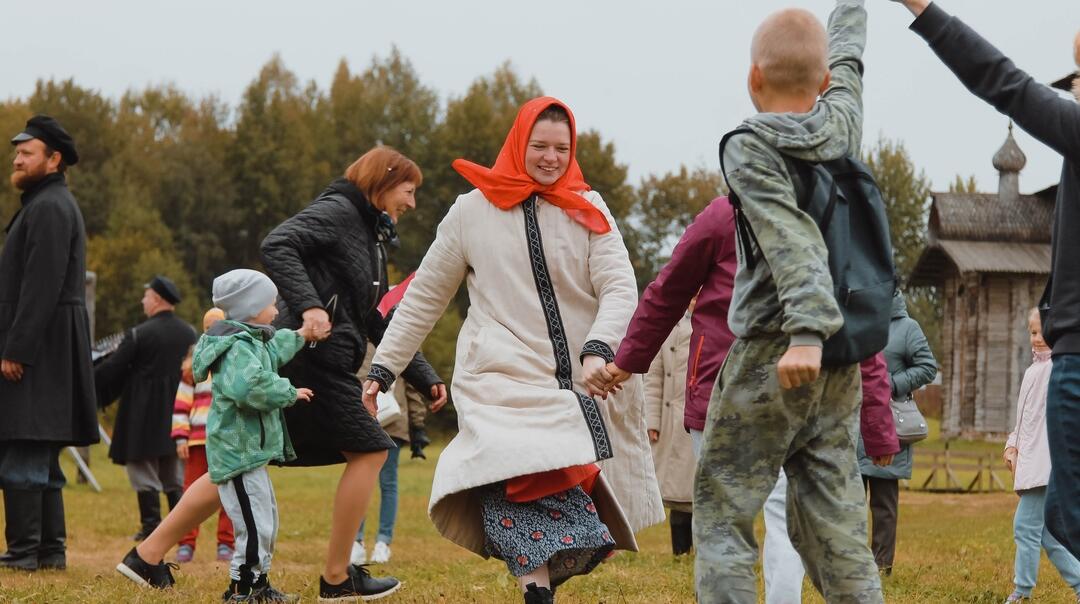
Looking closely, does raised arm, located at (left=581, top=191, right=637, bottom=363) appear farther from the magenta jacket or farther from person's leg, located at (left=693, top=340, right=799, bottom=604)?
person's leg, located at (left=693, top=340, right=799, bottom=604)

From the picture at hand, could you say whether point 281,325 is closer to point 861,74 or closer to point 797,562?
point 797,562

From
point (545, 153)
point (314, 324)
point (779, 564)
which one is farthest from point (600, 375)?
point (314, 324)

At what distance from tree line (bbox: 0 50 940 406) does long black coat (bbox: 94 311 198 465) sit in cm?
3701

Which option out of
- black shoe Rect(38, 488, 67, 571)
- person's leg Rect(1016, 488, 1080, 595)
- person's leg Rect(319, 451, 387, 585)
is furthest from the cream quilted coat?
black shoe Rect(38, 488, 67, 571)

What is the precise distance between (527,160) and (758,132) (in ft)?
5.66

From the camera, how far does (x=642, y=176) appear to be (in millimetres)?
67938

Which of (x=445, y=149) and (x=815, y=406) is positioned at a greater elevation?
(x=445, y=149)

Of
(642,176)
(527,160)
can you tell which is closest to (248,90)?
(642,176)

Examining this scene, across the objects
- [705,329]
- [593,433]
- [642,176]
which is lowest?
[593,433]

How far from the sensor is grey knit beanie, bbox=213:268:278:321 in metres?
6.62

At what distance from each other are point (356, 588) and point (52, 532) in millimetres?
2583

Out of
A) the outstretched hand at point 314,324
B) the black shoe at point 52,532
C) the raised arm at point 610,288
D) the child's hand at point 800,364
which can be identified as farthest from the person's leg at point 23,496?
the child's hand at point 800,364

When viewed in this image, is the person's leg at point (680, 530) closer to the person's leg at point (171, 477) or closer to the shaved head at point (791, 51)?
the person's leg at point (171, 477)

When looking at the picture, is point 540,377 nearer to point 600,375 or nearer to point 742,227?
point 600,375
